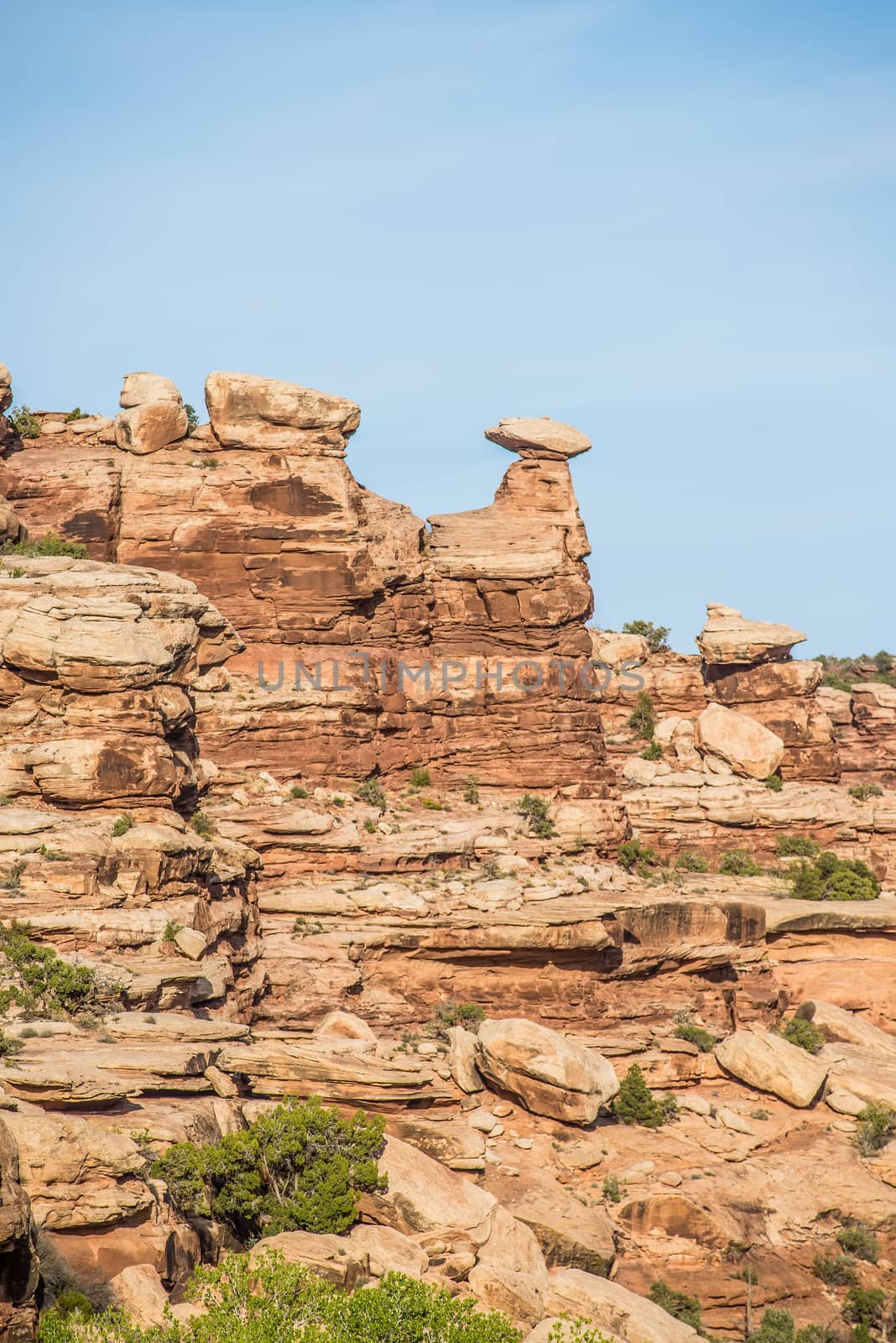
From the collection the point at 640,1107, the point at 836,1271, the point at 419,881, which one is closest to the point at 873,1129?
the point at 836,1271

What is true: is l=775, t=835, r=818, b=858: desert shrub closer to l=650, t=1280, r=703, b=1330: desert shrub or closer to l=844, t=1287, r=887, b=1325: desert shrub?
l=844, t=1287, r=887, b=1325: desert shrub

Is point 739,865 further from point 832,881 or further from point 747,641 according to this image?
point 747,641

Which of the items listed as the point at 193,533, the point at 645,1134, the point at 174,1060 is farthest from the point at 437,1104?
the point at 193,533

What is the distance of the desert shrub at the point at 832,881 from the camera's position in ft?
210

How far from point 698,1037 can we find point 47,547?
90.5 feet

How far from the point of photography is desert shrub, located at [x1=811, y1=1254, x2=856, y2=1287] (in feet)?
127

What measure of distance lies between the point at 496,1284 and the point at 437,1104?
9.85 metres

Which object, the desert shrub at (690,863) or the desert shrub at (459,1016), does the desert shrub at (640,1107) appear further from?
the desert shrub at (690,863)

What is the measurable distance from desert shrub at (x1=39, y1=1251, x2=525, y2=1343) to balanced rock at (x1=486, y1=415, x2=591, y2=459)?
46219 mm

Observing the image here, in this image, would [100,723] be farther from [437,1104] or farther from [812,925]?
[812,925]

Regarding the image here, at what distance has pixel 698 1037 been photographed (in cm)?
4872

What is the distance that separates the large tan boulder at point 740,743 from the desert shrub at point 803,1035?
20.6m

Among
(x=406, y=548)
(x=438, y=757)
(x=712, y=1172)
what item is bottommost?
(x=712, y=1172)

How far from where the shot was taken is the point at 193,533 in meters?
62.0
